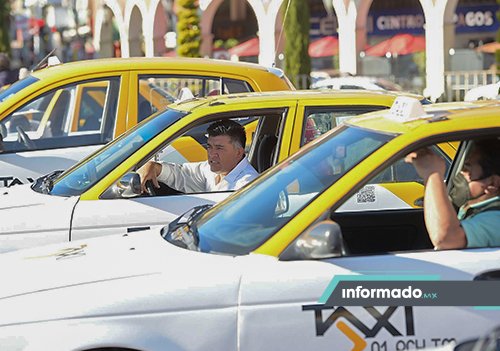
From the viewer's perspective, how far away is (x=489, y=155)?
4785mm

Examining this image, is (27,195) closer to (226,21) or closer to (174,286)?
(174,286)

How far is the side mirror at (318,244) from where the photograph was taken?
4.26 m

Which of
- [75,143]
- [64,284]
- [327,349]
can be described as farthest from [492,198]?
[75,143]

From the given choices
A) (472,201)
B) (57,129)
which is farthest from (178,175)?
(472,201)

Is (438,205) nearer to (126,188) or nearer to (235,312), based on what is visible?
(235,312)

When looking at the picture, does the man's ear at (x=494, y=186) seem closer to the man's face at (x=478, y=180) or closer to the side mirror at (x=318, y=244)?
the man's face at (x=478, y=180)

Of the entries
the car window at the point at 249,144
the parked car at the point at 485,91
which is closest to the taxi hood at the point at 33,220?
the car window at the point at 249,144

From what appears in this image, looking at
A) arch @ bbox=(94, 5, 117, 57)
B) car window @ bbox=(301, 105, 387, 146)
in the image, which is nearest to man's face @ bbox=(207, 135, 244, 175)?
car window @ bbox=(301, 105, 387, 146)

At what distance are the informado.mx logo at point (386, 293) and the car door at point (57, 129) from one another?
14.6 feet

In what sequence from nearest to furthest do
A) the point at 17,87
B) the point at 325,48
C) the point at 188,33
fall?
1. the point at 17,87
2. the point at 188,33
3. the point at 325,48

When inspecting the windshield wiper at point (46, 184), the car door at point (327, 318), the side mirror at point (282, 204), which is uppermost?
the side mirror at point (282, 204)

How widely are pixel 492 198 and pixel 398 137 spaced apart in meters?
0.58

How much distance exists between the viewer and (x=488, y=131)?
4574mm

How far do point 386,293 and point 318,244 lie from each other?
31cm
